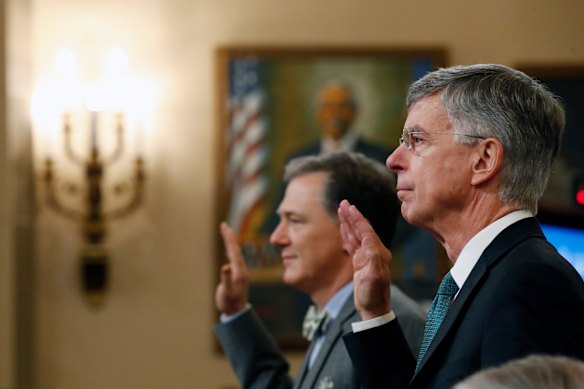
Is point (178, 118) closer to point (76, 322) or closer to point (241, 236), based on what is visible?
point (241, 236)

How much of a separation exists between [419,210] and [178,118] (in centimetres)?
344

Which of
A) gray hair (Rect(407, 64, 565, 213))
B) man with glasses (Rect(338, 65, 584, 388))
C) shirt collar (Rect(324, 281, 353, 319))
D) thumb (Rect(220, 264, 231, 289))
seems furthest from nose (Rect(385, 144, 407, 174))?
thumb (Rect(220, 264, 231, 289))

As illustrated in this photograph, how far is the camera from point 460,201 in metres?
1.98

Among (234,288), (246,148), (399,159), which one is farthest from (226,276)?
(246,148)

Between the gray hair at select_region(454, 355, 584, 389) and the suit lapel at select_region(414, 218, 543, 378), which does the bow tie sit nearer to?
the suit lapel at select_region(414, 218, 543, 378)

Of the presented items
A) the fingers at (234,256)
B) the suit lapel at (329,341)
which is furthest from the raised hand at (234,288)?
the suit lapel at (329,341)

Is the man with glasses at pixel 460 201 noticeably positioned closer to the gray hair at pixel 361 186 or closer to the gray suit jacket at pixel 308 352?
the gray suit jacket at pixel 308 352

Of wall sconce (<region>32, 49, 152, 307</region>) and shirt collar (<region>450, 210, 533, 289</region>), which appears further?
wall sconce (<region>32, 49, 152, 307</region>)

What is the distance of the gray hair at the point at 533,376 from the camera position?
1139mm

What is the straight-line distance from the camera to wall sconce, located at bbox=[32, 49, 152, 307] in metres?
5.25

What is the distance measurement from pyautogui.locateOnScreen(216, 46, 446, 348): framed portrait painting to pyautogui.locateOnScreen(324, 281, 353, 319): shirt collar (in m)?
2.39

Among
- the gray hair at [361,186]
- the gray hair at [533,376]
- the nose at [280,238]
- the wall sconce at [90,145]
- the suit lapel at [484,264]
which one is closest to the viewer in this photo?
the gray hair at [533,376]

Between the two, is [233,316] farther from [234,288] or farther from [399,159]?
[399,159]

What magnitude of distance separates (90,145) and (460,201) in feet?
11.5
